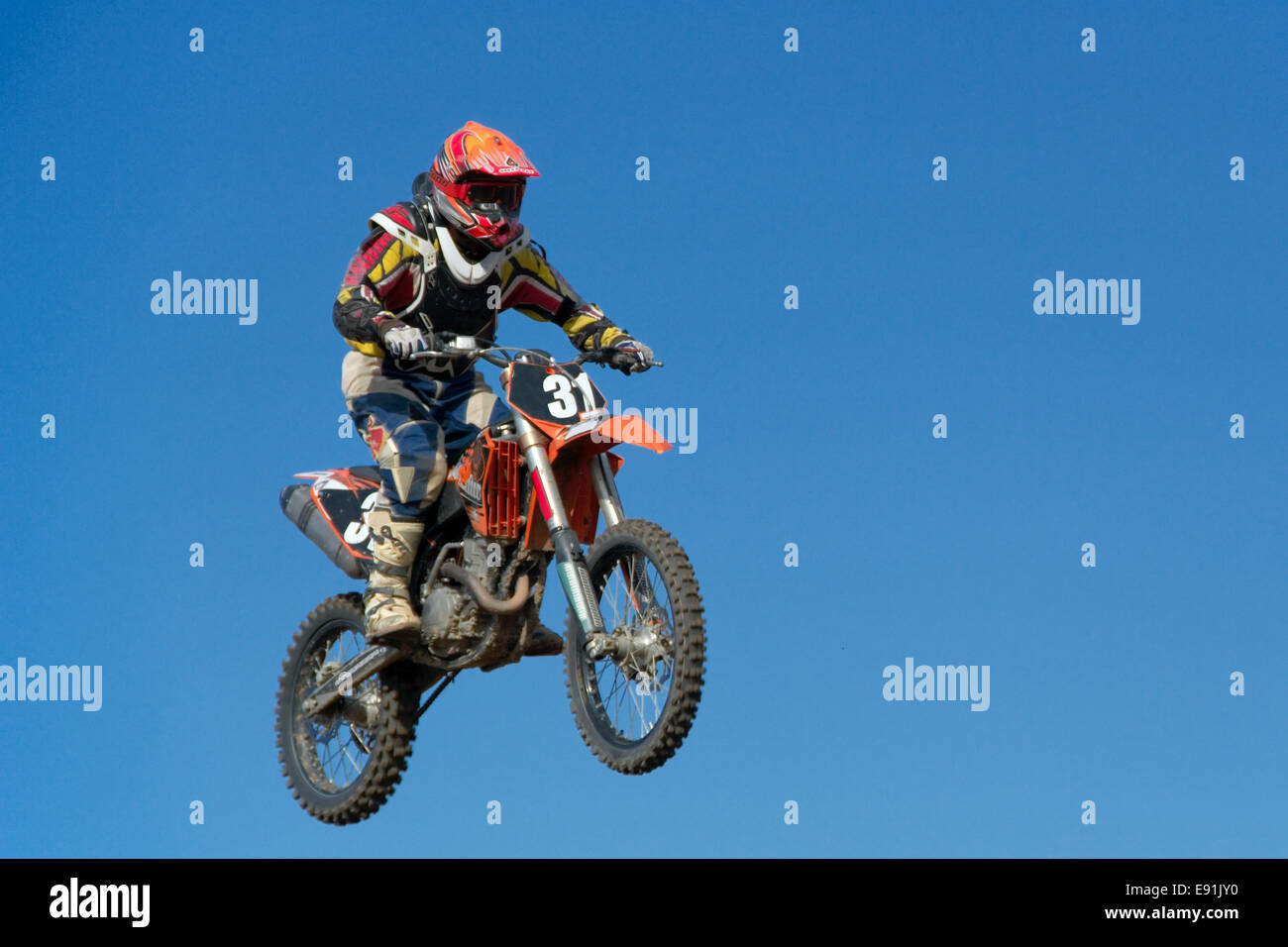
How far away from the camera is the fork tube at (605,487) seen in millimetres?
15992

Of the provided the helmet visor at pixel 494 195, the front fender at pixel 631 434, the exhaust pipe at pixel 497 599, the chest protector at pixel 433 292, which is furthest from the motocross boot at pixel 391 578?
the helmet visor at pixel 494 195

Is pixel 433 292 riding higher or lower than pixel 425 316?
higher

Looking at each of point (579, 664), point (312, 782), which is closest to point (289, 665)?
point (312, 782)

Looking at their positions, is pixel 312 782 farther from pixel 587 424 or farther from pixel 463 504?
pixel 587 424

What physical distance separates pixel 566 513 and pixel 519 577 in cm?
93

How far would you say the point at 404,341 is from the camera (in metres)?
16.0

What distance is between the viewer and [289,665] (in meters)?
19.6

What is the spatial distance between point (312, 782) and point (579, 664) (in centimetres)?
424

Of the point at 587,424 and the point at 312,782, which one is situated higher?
the point at 587,424

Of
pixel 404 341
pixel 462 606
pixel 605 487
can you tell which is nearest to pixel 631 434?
pixel 605 487

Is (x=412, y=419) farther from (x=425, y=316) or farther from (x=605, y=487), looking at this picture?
(x=605, y=487)

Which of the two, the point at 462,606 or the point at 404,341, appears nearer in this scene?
the point at 404,341

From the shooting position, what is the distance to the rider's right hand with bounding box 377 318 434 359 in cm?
1602
